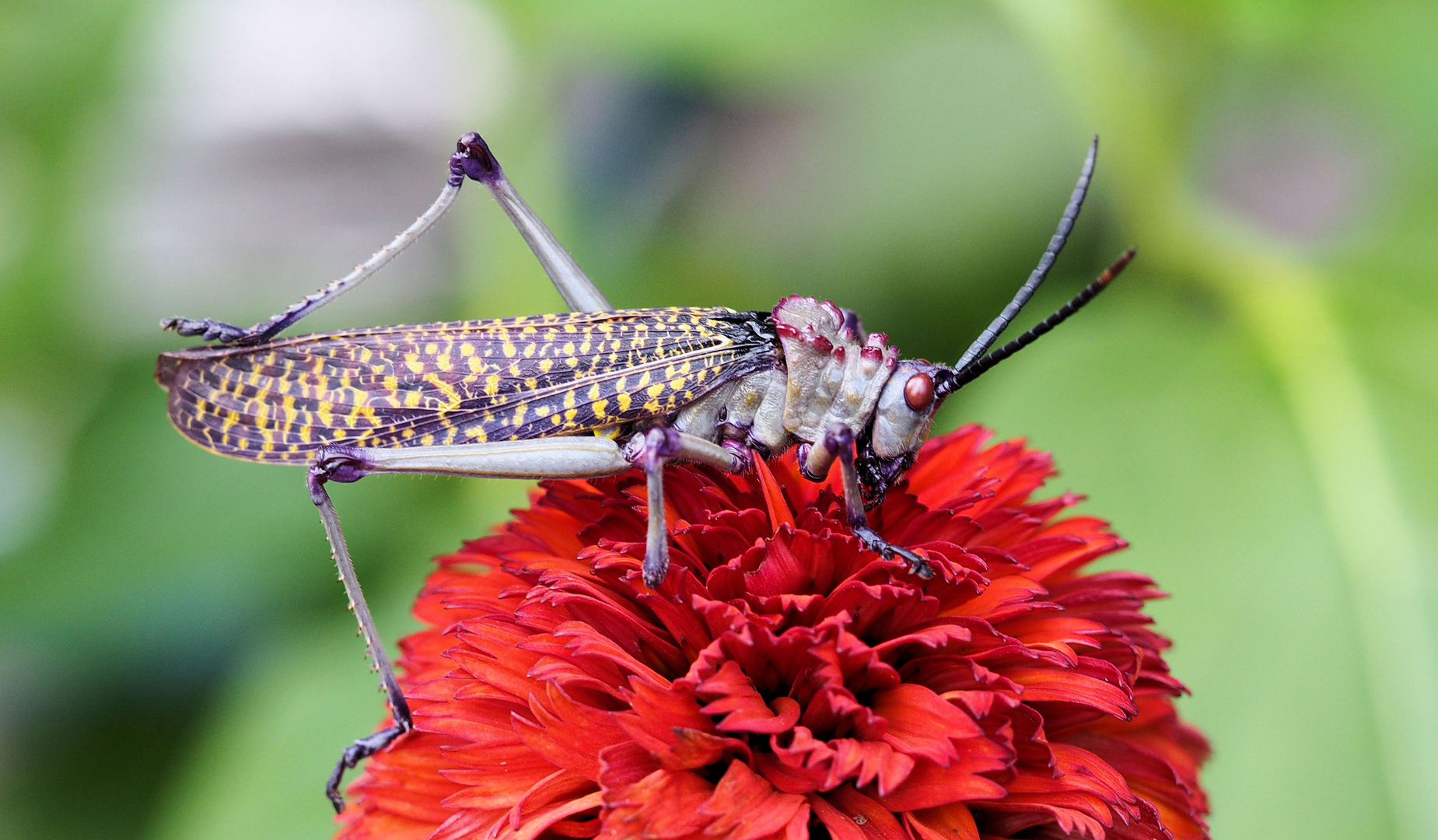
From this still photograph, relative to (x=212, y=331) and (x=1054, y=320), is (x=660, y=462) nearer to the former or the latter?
(x=1054, y=320)

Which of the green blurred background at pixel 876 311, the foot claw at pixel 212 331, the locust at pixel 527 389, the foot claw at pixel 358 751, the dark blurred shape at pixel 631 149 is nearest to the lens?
the foot claw at pixel 358 751

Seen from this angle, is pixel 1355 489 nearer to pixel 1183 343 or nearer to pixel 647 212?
pixel 1183 343

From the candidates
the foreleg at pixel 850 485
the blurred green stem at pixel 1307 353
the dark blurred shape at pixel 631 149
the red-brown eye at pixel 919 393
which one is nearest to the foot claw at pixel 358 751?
the foreleg at pixel 850 485

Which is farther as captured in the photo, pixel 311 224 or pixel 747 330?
pixel 311 224

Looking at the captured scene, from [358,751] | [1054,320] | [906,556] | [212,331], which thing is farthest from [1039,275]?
[212,331]

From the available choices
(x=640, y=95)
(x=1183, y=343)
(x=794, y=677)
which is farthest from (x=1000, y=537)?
(x=640, y=95)

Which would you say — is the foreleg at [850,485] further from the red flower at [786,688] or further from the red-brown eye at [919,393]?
the red-brown eye at [919,393]
